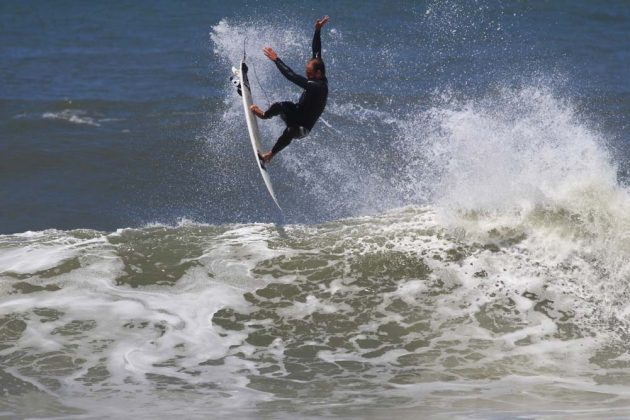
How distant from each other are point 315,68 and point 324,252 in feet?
6.94

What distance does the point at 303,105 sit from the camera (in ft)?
34.5

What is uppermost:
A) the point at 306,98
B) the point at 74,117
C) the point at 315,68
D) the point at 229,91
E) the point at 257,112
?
the point at 229,91

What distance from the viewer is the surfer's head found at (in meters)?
10.0

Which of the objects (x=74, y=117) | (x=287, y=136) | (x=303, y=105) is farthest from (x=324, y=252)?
(x=74, y=117)

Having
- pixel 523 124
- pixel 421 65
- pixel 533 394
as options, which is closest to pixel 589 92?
pixel 421 65

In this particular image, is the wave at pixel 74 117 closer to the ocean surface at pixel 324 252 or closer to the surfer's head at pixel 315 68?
the ocean surface at pixel 324 252

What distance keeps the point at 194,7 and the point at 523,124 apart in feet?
63.1

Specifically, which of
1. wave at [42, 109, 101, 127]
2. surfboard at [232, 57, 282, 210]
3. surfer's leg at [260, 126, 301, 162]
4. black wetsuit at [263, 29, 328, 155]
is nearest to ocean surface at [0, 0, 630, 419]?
wave at [42, 109, 101, 127]

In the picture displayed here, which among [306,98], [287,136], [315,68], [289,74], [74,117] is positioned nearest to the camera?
[289,74]

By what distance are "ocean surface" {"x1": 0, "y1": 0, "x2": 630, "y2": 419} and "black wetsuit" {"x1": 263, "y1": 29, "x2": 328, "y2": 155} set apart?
1268 millimetres

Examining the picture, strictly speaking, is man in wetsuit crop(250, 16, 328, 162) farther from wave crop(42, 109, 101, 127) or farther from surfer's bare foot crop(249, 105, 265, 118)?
wave crop(42, 109, 101, 127)

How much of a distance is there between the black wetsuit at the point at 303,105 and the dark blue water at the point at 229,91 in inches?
84.6

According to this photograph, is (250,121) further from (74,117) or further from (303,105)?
(74,117)

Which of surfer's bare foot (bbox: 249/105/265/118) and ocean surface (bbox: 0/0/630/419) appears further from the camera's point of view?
surfer's bare foot (bbox: 249/105/265/118)
